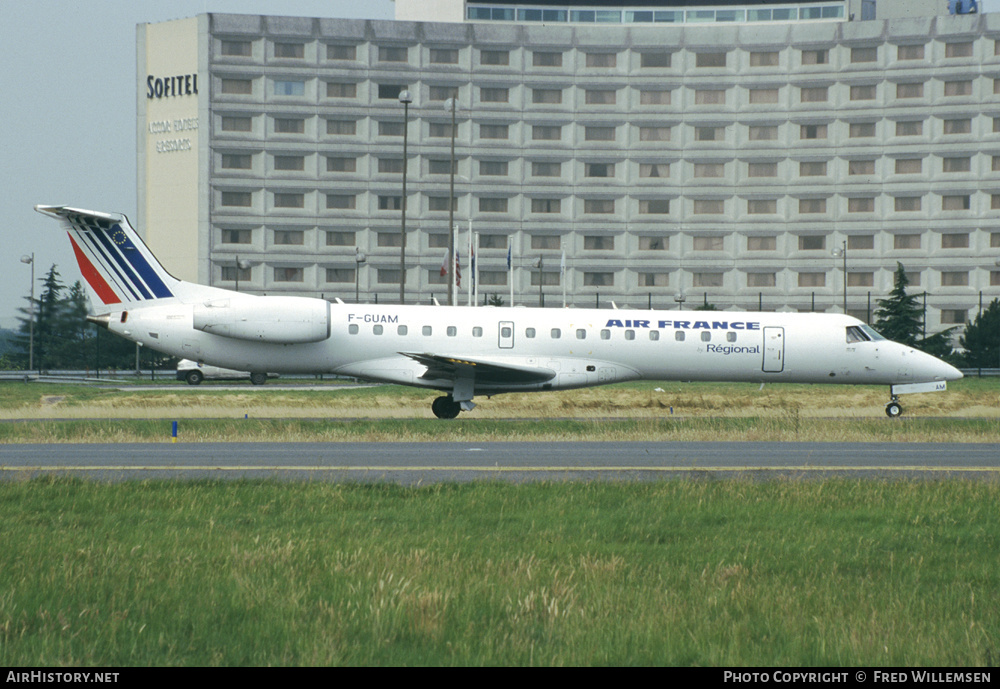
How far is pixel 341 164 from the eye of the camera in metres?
87.4

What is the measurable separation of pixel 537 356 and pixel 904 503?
54.9 ft

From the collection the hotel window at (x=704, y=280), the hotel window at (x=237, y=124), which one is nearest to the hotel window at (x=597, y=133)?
the hotel window at (x=704, y=280)

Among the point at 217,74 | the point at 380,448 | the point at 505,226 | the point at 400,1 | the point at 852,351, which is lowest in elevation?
the point at 380,448

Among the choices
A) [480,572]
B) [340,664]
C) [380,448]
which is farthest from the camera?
[380,448]

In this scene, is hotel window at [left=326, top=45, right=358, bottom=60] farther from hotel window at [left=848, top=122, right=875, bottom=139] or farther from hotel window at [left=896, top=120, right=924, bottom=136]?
hotel window at [left=896, top=120, right=924, bottom=136]

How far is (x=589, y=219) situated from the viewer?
88.7 meters

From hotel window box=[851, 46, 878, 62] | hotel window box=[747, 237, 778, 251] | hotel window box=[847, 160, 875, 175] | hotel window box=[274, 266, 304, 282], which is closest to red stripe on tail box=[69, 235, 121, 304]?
hotel window box=[274, 266, 304, 282]

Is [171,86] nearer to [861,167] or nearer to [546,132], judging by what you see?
[546,132]

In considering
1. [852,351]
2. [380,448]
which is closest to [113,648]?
[380,448]

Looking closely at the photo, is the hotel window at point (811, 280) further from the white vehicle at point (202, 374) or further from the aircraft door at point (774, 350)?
the aircraft door at point (774, 350)

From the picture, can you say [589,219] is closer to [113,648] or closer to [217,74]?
[217,74]

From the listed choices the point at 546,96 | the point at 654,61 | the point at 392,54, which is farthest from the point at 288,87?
the point at 654,61

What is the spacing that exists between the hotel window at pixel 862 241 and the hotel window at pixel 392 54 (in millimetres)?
40648

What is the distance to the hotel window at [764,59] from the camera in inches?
3433
